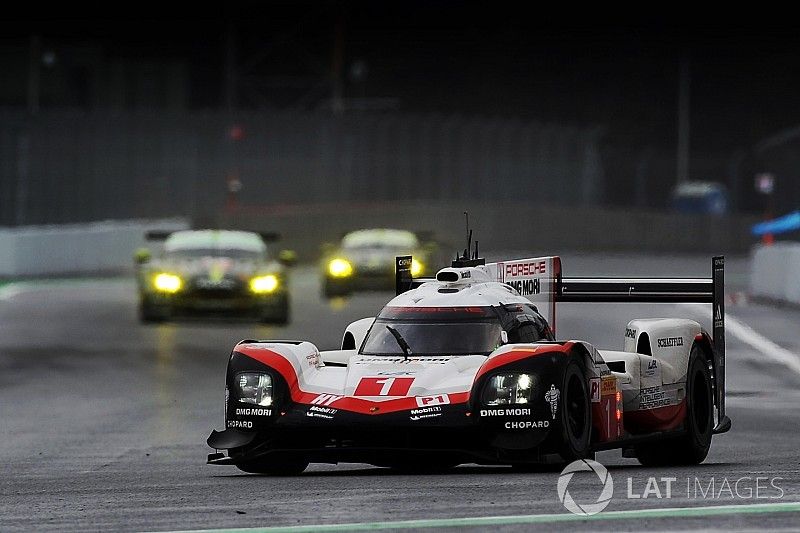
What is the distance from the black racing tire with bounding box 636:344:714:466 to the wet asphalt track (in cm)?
21

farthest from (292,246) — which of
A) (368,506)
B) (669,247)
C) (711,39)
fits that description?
(368,506)

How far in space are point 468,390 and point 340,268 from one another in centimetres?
2195

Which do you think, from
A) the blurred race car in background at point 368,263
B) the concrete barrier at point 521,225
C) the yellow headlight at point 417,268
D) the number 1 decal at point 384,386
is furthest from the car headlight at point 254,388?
the concrete barrier at point 521,225

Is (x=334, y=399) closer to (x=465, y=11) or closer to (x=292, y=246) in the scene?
(x=292, y=246)

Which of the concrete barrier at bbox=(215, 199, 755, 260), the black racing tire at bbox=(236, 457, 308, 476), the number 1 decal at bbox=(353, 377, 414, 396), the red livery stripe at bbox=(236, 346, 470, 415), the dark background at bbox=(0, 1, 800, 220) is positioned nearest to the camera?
the red livery stripe at bbox=(236, 346, 470, 415)

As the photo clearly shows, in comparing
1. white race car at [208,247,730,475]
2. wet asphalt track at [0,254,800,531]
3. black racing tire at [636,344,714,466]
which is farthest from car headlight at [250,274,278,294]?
black racing tire at [636,344,714,466]

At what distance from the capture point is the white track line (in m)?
21.9

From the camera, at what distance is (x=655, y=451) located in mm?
11984

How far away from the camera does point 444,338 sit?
37.5 feet

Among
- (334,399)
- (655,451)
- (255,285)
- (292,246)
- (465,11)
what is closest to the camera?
(334,399)

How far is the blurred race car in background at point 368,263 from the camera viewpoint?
32.3 metres

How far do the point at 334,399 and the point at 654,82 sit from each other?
70.3 meters

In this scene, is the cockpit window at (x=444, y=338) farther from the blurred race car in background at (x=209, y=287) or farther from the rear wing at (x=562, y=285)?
the blurred race car in background at (x=209, y=287)

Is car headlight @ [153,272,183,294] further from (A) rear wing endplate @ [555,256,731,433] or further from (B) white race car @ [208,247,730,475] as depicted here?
(B) white race car @ [208,247,730,475]
